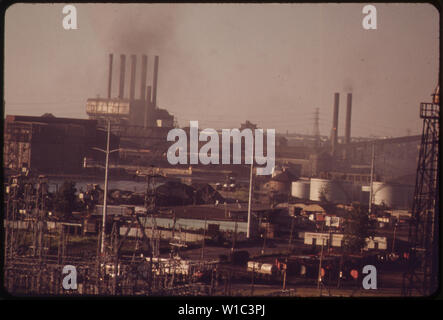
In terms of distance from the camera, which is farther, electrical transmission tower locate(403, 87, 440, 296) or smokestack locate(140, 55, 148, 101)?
smokestack locate(140, 55, 148, 101)

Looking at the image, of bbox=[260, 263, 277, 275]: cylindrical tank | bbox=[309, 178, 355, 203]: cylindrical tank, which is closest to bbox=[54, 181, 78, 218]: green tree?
bbox=[260, 263, 277, 275]: cylindrical tank

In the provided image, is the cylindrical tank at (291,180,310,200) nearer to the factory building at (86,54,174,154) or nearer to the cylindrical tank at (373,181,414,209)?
the cylindrical tank at (373,181,414,209)

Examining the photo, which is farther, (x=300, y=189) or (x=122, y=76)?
(x=300, y=189)

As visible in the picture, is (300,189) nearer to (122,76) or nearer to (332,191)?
(332,191)
